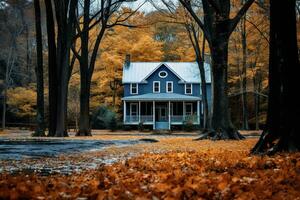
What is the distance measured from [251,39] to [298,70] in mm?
31353

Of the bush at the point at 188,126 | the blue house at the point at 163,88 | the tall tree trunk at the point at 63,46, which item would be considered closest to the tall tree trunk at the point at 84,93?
the tall tree trunk at the point at 63,46

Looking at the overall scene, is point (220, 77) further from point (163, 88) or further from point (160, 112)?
point (163, 88)

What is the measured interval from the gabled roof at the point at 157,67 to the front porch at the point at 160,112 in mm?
2610

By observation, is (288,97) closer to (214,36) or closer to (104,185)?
(104,185)

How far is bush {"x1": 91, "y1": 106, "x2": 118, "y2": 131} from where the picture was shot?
42606mm

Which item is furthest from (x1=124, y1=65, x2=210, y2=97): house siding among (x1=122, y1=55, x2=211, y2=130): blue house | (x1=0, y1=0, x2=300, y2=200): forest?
(x1=0, y1=0, x2=300, y2=200): forest

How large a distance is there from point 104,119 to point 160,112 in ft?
21.7

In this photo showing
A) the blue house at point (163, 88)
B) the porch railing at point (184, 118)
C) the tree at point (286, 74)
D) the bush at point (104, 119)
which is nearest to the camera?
the tree at point (286, 74)

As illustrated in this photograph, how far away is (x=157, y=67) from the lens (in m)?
46.8

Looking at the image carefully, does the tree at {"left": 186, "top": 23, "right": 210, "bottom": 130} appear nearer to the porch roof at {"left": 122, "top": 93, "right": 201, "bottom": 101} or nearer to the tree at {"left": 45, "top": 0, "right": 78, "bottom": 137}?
the porch roof at {"left": 122, "top": 93, "right": 201, "bottom": 101}

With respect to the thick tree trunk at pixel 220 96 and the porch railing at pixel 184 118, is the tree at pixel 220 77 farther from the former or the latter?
the porch railing at pixel 184 118

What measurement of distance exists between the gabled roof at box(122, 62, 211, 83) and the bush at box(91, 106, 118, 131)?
4.46 metres

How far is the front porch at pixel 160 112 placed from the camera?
44.8m

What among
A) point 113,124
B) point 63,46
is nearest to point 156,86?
point 113,124
